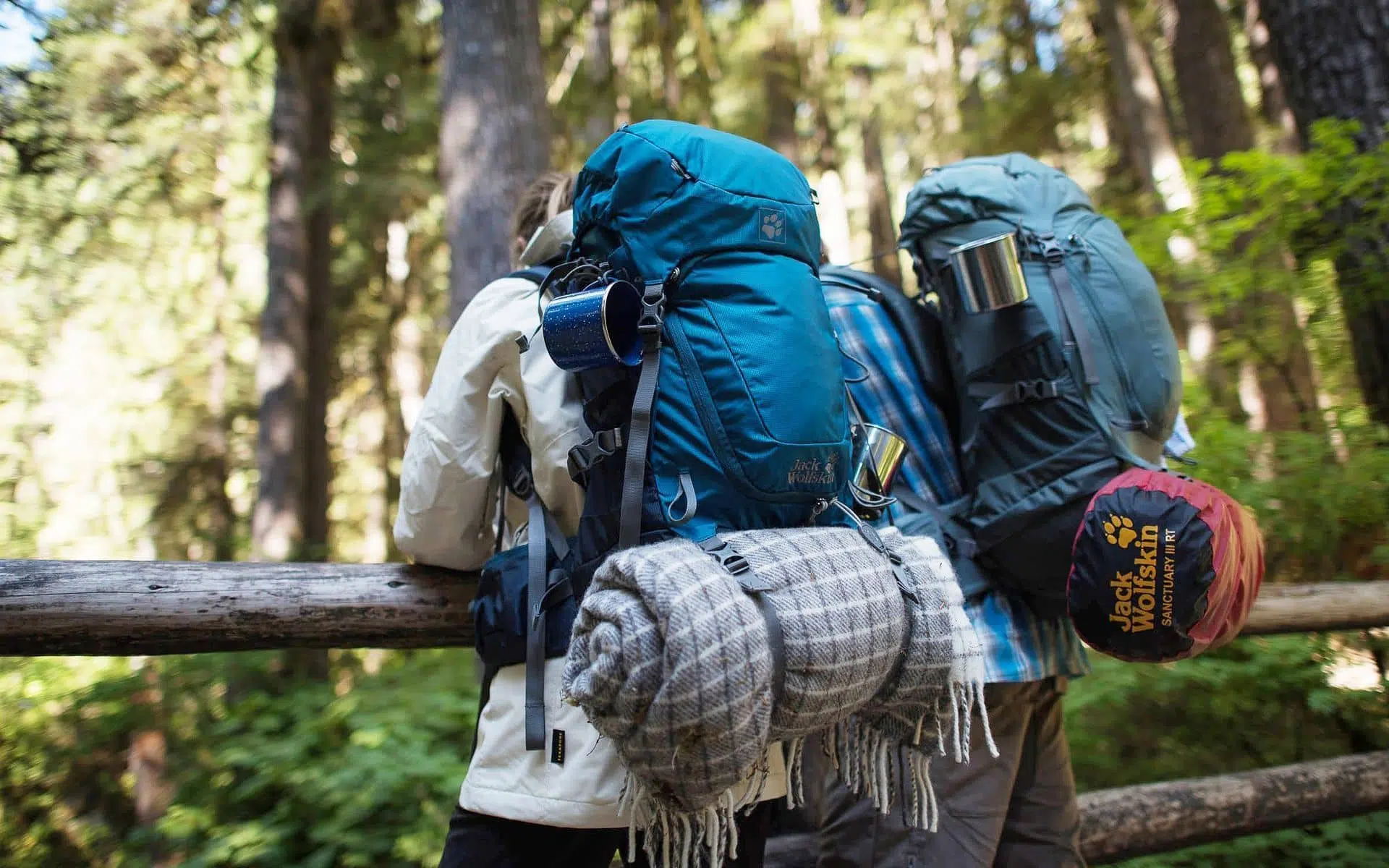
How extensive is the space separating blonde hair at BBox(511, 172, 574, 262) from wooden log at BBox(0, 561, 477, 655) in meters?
1.00

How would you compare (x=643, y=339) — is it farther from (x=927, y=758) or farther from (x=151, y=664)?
(x=151, y=664)

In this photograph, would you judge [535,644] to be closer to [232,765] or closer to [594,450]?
[594,450]

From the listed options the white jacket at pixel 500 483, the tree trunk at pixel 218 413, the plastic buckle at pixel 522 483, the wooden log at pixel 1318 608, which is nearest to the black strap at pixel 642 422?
the white jacket at pixel 500 483

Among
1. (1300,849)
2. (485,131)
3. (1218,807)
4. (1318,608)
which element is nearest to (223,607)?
(485,131)

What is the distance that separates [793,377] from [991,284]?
0.85m

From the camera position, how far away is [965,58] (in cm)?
1709

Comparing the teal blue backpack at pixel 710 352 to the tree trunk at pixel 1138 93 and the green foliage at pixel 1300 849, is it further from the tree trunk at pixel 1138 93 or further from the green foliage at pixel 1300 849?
the tree trunk at pixel 1138 93

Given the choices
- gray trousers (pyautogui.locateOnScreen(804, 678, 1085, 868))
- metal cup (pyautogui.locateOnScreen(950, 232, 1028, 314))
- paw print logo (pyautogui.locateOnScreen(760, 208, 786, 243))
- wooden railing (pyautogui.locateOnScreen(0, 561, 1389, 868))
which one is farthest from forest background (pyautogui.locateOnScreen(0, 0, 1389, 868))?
paw print logo (pyautogui.locateOnScreen(760, 208, 786, 243))

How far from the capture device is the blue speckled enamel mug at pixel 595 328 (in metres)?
1.68

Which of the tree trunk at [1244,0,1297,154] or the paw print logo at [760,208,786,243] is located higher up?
the tree trunk at [1244,0,1297,154]

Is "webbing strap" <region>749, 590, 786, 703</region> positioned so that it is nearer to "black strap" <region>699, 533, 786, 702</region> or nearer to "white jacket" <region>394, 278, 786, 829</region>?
"black strap" <region>699, 533, 786, 702</region>

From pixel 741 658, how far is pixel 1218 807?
122 inches

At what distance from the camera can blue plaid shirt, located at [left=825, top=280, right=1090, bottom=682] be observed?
8.17ft

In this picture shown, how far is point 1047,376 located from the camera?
230cm
